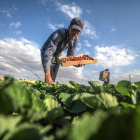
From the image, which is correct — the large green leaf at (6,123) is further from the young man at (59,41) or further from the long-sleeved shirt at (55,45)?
the long-sleeved shirt at (55,45)

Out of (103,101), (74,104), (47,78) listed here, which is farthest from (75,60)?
(103,101)

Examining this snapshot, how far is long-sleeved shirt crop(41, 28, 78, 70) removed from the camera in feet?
11.5

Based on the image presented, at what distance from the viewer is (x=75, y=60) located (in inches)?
150

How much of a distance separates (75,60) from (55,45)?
2.13 ft

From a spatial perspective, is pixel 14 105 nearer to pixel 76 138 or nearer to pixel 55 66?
pixel 76 138

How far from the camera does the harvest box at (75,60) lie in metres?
3.63

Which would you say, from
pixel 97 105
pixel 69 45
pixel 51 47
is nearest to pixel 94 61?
pixel 69 45

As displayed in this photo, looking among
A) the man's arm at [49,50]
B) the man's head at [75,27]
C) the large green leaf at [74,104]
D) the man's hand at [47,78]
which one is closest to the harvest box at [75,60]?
the man's arm at [49,50]

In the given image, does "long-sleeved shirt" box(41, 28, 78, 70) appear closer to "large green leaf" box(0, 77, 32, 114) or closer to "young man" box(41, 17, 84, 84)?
"young man" box(41, 17, 84, 84)

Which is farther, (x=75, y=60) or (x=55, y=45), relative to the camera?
(x=75, y=60)

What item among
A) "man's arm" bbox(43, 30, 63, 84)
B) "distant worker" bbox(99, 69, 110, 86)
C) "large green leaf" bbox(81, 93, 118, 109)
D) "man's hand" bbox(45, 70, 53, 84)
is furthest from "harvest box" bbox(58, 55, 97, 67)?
"distant worker" bbox(99, 69, 110, 86)

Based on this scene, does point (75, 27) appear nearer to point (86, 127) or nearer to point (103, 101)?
point (103, 101)

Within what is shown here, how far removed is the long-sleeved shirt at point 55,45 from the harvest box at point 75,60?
12.3 inches

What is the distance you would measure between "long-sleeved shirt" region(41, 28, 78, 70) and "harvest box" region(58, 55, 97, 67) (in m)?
0.31
